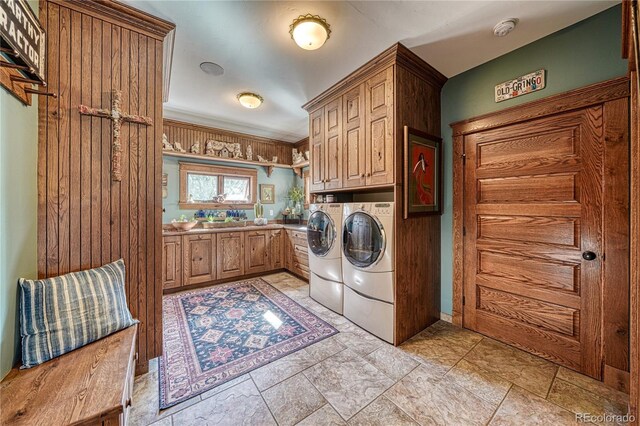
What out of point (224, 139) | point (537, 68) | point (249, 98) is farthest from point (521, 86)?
point (224, 139)

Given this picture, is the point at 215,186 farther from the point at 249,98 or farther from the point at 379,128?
the point at 379,128

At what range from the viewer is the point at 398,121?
219 cm

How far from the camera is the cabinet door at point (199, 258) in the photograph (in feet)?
11.7

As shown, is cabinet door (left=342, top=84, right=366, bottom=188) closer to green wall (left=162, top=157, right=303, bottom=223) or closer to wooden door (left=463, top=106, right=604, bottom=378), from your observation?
wooden door (left=463, top=106, right=604, bottom=378)

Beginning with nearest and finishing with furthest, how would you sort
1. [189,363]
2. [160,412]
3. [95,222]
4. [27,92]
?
1. [27,92]
2. [160,412]
3. [95,222]
4. [189,363]

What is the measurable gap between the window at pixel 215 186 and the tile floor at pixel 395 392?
3.04m

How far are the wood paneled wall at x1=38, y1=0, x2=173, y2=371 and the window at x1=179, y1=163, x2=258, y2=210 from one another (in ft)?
8.45

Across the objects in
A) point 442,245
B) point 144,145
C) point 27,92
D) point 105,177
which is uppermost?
point 27,92

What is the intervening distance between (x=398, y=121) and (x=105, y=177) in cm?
237

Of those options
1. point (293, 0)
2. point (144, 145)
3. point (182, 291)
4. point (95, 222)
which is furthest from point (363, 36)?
point (182, 291)

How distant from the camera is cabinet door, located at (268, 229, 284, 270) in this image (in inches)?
173

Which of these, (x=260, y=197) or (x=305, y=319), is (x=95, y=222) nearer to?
(x=305, y=319)

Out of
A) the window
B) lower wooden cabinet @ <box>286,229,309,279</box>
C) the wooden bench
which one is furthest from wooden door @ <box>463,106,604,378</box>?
the window

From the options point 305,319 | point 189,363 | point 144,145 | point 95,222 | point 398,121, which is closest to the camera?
point 95,222
